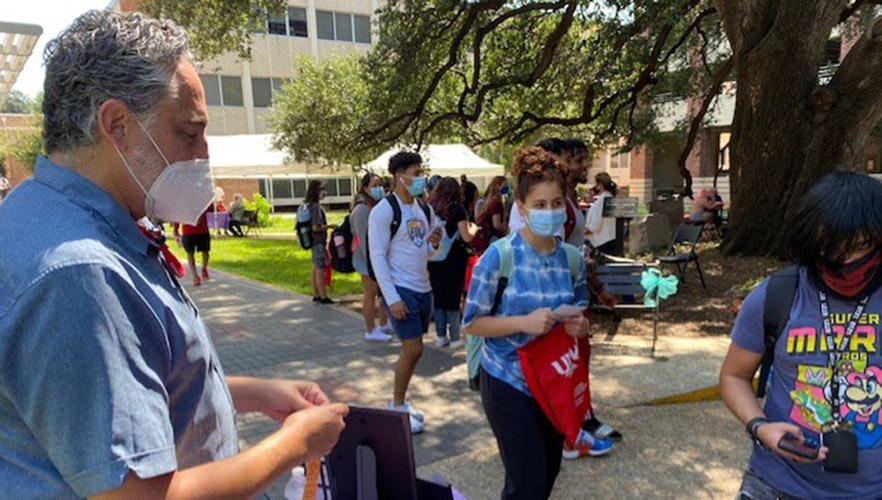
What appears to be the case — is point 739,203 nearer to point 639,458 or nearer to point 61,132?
point 639,458

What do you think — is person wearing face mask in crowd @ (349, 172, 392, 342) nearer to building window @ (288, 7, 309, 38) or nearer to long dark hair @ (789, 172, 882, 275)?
long dark hair @ (789, 172, 882, 275)

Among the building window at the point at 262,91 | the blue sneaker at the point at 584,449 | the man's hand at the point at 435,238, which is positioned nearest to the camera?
the blue sneaker at the point at 584,449

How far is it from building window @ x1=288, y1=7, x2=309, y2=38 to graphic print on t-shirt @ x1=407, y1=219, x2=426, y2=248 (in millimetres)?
31905

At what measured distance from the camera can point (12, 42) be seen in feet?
18.4

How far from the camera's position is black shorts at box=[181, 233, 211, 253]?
10.1 metres

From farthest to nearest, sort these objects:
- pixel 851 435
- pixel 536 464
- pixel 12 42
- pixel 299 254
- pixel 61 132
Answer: pixel 299 254
pixel 12 42
pixel 536 464
pixel 851 435
pixel 61 132

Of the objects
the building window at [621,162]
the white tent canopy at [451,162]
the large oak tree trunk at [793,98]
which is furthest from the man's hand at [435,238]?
the building window at [621,162]

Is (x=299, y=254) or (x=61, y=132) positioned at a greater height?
(x=61, y=132)

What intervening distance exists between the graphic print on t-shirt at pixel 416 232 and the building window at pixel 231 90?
30386 mm

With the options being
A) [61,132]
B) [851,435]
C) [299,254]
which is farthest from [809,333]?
[299,254]

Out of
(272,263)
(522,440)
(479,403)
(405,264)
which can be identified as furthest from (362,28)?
(522,440)

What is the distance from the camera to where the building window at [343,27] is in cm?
3422

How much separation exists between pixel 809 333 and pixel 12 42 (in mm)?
7058

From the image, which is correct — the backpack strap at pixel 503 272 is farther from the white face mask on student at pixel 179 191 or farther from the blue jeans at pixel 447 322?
the blue jeans at pixel 447 322
